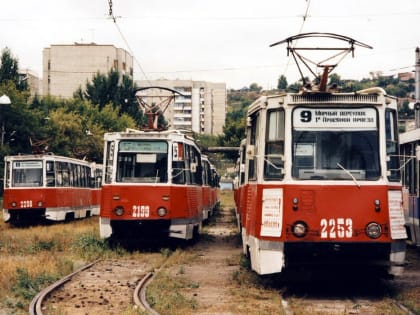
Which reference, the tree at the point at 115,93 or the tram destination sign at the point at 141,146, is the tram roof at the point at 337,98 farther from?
the tree at the point at 115,93

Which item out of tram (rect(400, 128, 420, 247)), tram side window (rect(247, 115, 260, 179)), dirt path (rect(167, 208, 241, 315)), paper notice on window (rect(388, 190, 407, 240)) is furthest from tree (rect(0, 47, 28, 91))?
paper notice on window (rect(388, 190, 407, 240))

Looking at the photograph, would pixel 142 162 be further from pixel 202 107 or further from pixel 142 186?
pixel 202 107

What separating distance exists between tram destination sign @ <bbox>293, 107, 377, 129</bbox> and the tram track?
11.2 ft

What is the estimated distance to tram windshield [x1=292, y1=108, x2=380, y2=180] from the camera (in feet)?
38.1

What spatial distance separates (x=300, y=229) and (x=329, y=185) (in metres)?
0.74

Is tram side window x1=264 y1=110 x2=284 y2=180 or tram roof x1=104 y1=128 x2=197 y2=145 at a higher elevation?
tram roof x1=104 y1=128 x2=197 y2=145

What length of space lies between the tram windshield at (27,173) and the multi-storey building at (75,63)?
245 feet

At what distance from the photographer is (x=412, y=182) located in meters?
17.8

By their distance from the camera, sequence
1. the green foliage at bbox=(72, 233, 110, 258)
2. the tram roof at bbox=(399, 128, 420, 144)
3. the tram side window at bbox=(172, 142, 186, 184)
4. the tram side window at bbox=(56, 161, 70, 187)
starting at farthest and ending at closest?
the tram side window at bbox=(56, 161, 70, 187) → the tram side window at bbox=(172, 142, 186, 184) → the green foliage at bbox=(72, 233, 110, 258) → the tram roof at bbox=(399, 128, 420, 144)

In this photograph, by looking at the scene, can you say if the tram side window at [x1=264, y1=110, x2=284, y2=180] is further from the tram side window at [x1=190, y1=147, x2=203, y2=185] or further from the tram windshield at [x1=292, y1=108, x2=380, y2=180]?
the tram side window at [x1=190, y1=147, x2=203, y2=185]

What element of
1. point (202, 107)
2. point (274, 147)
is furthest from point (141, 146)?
point (202, 107)

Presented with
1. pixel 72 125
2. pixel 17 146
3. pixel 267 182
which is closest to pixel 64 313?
pixel 267 182

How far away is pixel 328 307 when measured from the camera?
10.9m

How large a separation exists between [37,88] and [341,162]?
360 ft
